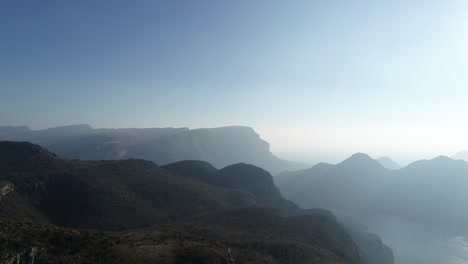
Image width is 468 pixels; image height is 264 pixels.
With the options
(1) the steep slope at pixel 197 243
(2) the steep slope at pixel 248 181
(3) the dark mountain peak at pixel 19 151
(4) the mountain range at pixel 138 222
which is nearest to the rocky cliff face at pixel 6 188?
(4) the mountain range at pixel 138 222

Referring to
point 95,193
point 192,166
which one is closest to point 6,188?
point 95,193

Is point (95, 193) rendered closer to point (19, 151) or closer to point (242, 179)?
point (19, 151)

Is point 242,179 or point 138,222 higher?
point 138,222

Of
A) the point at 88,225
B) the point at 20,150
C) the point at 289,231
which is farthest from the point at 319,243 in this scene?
the point at 20,150

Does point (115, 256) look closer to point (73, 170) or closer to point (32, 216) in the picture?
point (32, 216)

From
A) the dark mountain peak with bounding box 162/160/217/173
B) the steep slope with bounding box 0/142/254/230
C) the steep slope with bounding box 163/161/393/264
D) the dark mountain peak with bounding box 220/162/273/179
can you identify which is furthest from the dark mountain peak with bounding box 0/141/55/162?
the dark mountain peak with bounding box 220/162/273/179

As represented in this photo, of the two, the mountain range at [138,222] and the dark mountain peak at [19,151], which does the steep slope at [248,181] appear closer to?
the mountain range at [138,222]

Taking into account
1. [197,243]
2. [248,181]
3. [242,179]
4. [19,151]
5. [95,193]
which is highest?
[19,151]

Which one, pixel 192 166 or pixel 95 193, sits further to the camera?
pixel 192 166
